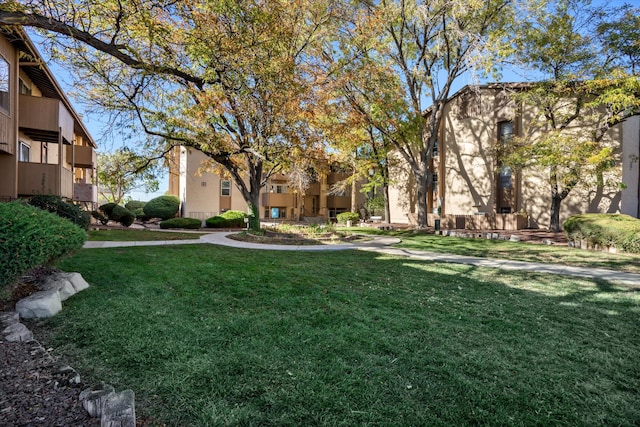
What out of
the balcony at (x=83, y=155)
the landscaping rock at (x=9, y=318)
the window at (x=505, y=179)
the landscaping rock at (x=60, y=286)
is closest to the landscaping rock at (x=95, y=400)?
the landscaping rock at (x=9, y=318)

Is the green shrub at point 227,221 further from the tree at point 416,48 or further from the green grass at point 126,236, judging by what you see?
the tree at point 416,48

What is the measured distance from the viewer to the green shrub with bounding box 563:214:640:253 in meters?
10.0

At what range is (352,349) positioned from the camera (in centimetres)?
315

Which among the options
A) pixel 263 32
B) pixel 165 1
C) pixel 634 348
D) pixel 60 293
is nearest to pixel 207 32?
pixel 165 1

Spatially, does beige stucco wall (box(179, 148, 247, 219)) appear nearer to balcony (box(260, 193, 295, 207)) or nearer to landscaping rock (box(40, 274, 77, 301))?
balcony (box(260, 193, 295, 207))

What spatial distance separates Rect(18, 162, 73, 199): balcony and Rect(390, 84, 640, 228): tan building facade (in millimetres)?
19527

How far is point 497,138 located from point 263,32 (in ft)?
59.5

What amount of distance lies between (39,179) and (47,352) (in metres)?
11.8

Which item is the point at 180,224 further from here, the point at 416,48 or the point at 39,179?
the point at 416,48

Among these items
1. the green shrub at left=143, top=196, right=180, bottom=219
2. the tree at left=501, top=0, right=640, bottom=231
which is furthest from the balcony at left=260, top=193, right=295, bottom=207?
the tree at left=501, top=0, right=640, bottom=231

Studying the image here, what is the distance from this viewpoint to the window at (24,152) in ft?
40.4

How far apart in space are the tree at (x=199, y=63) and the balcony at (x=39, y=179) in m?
3.58

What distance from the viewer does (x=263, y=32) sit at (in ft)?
24.7

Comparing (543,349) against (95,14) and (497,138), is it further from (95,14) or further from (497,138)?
(497,138)
